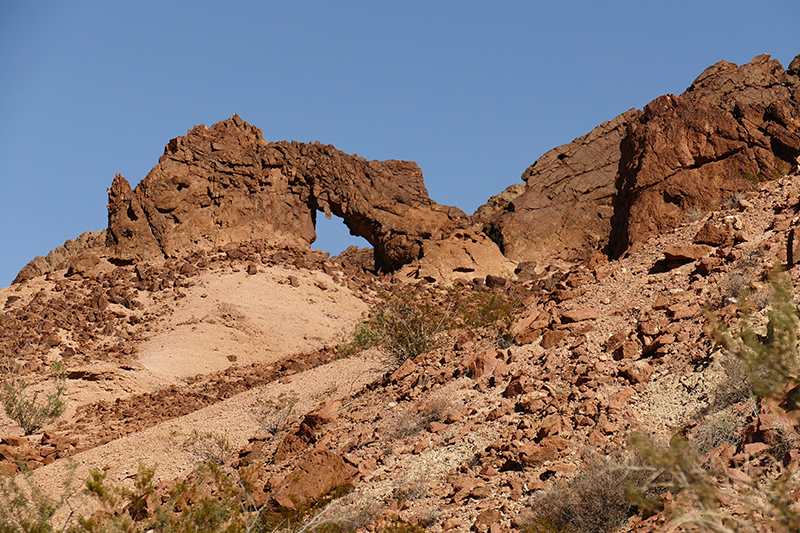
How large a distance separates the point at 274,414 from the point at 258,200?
69.3 ft

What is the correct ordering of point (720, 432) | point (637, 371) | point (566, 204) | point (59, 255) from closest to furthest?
point (720, 432)
point (637, 371)
point (566, 204)
point (59, 255)

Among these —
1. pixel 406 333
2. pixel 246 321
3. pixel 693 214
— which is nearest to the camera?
pixel 693 214

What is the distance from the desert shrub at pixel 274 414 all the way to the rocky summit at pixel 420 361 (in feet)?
0.36

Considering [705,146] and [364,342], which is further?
[364,342]

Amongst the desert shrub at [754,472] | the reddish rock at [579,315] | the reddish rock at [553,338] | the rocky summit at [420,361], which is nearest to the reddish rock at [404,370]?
the rocky summit at [420,361]

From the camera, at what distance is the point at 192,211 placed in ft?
100.0

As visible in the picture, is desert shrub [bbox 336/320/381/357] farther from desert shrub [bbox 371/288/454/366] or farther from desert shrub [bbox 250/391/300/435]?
desert shrub [bbox 250/391/300/435]

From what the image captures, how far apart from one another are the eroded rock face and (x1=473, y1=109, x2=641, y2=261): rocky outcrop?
2910mm

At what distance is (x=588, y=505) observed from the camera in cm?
549

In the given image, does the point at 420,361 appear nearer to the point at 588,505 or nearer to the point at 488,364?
the point at 488,364

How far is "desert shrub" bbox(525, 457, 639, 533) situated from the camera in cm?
536

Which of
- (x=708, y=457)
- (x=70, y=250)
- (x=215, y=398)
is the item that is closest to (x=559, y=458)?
(x=708, y=457)

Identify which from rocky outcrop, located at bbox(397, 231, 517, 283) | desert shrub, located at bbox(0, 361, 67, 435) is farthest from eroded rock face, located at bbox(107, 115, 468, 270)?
desert shrub, located at bbox(0, 361, 67, 435)

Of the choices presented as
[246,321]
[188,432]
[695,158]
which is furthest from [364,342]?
[246,321]
